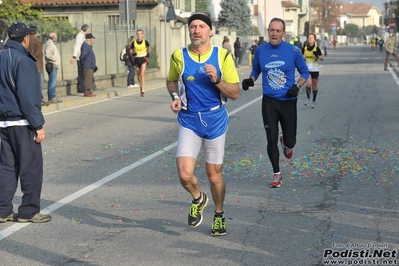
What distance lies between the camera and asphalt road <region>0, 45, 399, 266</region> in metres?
6.20

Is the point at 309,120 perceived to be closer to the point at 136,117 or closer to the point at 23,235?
the point at 136,117

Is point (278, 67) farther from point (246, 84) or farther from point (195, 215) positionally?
point (195, 215)

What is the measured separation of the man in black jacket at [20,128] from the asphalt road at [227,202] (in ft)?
0.93

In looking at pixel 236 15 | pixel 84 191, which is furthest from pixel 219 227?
pixel 236 15

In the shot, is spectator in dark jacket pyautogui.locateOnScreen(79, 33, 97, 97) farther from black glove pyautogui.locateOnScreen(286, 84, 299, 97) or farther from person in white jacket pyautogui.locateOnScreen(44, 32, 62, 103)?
black glove pyautogui.locateOnScreen(286, 84, 299, 97)

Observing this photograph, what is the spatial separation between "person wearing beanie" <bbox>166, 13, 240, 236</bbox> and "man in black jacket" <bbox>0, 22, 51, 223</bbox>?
139 cm

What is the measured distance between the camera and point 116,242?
6.56 m

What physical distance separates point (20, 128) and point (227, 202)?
225cm

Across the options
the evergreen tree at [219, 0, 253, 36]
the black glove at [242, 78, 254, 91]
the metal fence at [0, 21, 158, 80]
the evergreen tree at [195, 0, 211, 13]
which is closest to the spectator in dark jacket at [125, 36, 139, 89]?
the metal fence at [0, 21, 158, 80]

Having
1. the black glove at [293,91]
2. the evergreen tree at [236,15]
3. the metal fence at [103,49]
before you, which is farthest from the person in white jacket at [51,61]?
the evergreen tree at [236,15]

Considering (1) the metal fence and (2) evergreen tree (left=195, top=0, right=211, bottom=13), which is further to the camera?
(2) evergreen tree (left=195, top=0, right=211, bottom=13)

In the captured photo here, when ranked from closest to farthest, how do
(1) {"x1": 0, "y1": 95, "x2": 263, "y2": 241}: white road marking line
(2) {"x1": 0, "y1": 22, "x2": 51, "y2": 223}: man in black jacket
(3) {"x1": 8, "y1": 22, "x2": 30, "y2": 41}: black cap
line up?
(1) {"x1": 0, "y1": 95, "x2": 263, "y2": 241}: white road marking line → (2) {"x1": 0, "y1": 22, "x2": 51, "y2": 223}: man in black jacket → (3) {"x1": 8, "y1": 22, "x2": 30, "y2": 41}: black cap

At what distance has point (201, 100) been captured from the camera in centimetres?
661

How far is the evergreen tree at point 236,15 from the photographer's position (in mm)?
71000
